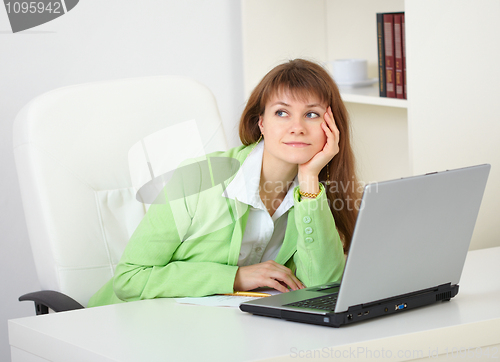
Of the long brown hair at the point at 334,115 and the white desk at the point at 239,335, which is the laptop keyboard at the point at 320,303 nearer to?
the white desk at the point at 239,335

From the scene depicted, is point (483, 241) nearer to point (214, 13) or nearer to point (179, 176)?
point (179, 176)

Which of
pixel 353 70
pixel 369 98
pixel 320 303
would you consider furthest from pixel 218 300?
pixel 353 70

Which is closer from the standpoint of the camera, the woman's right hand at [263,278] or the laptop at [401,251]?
the laptop at [401,251]

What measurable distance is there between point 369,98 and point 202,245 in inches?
37.1

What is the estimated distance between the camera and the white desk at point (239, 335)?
0.83 m

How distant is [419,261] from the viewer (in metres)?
0.96

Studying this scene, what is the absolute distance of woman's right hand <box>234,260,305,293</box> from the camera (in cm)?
122

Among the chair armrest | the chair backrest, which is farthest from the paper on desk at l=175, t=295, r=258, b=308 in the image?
the chair backrest

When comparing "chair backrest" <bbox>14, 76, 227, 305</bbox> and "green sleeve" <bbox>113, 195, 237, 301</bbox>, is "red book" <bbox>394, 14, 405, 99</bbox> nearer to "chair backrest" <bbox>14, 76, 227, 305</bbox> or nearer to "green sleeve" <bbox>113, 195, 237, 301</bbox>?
"chair backrest" <bbox>14, 76, 227, 305</bbox>

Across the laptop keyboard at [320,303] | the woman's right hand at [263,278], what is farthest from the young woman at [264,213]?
the laptop keyboard at [320,303]

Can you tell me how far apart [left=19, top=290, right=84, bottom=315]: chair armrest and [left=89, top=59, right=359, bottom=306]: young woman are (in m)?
0.10

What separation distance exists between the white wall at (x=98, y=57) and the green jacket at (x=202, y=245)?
0.91 m

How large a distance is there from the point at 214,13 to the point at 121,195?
3.86ft

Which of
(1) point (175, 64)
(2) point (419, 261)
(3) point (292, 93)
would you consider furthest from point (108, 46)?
(2) point (419, 261)
